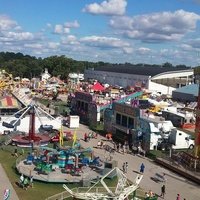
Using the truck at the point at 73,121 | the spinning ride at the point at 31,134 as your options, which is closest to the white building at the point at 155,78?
the truck at the point at 73,121

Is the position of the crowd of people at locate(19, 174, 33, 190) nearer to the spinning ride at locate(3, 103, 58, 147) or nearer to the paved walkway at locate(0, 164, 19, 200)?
the paved walkway at locate(0, 164, 19, 200)

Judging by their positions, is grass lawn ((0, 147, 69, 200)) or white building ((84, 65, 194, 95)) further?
white building ((84, 65, 194, 95))

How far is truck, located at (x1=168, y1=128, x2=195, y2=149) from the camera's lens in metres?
45.6

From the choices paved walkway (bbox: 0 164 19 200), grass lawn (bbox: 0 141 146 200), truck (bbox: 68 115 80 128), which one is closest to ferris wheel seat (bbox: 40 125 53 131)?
truck (bbox: 68 115 80 128)

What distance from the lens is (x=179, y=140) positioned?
4594 centimetres

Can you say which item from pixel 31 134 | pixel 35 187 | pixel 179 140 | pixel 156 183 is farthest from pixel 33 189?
pixel 179 140

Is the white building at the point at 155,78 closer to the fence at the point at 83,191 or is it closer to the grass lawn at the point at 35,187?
the grass lawn at the point at 35,187

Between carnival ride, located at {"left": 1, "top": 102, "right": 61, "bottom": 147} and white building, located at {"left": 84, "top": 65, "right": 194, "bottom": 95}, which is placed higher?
white building, located at {"left": 84, "top": 65, "right": 194, "bottom": 95}

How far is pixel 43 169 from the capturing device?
32812 mm

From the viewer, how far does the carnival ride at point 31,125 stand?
4456 centimetres

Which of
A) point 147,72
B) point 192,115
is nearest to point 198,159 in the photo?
point 192,115

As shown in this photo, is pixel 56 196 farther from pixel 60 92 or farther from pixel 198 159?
pixel 60 92

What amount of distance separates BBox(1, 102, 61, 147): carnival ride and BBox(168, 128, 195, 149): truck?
13721 millimetres

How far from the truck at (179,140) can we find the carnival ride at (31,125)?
1372 centimetres
